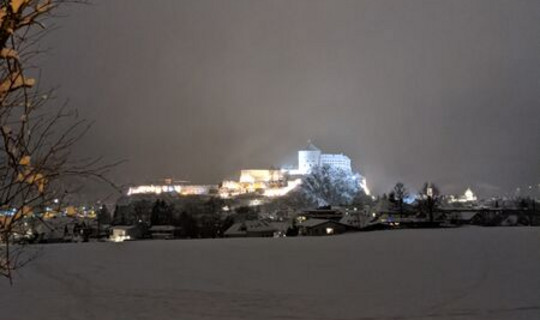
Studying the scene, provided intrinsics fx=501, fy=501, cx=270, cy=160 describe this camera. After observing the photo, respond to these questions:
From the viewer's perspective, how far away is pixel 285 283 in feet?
38.2

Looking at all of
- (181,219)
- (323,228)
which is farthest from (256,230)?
(181,219)

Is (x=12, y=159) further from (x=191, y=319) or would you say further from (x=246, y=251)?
(x=246, y=251)

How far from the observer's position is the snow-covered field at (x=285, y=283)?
8.94 meters

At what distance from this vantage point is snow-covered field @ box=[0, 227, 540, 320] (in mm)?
8938

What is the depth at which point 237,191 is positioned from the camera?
105 m

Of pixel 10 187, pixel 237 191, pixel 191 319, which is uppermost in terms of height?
pixel 237 191

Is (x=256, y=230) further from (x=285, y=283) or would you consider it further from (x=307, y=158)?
(x=307, y=158)

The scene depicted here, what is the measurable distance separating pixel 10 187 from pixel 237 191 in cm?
10248

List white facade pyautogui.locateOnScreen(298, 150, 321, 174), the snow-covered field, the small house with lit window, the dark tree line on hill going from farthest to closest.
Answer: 1. white facade pyautogui.locateOnScreen(298, 150, 321, 174)
2. the dark tree line on hill
3. the small house with lit window
4. the snow-covered field

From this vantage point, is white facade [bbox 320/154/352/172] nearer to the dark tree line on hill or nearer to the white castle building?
the white castle building

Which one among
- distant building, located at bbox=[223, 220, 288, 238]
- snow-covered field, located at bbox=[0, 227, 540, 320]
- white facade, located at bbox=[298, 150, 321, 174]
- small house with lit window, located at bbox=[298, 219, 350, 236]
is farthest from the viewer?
white facade, located at bbox=[298, 150, 321, 174]

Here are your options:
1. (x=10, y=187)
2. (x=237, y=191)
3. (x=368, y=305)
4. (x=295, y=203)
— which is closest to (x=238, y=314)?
(x=368, y=305)

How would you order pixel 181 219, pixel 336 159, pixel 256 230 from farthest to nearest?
pixel 336 159
pixel 181 219
pixel 256 230

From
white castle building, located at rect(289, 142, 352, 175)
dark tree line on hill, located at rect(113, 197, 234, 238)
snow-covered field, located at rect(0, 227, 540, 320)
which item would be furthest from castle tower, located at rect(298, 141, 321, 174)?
snow-covered field, located at rect(0, 227, 540, 320)
